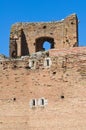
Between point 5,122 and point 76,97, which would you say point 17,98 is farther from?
point 76,97

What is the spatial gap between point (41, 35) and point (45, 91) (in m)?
8.03

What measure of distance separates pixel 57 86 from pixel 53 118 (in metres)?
1.62

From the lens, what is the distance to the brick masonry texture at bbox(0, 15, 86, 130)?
22406 millimetres

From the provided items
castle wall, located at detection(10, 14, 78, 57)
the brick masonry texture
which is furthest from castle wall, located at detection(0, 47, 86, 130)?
castle wall, located at detection(10, 14, 78, 57)

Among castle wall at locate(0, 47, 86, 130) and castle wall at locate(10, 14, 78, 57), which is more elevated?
castle wall at locate(10, 14, 78, 57)

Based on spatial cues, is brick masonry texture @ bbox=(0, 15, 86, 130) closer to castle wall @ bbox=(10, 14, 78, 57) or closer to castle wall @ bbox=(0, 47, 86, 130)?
castle wall @ bbox=(0, 47, 86, 130)

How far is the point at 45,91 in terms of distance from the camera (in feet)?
75.8

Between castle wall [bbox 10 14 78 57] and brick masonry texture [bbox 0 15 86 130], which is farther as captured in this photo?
castle wall [bbox 10 14 78 57]

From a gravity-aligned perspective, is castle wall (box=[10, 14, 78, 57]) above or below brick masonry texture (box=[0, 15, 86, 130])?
above

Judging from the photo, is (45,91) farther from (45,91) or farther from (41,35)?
(41,35)

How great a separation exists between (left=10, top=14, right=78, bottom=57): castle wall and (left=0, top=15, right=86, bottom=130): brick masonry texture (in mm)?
6089

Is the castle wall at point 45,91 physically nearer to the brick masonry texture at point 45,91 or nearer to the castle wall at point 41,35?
the brick masonry texture at point 45,91

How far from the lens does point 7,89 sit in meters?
23.8

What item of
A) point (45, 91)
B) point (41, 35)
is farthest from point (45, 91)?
point (41, 35)
